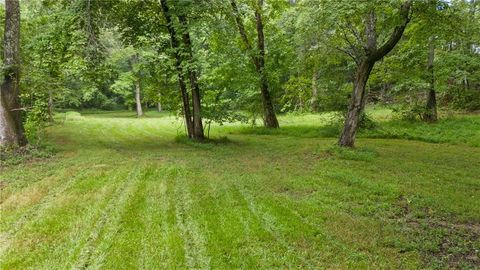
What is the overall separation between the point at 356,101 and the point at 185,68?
5.23m

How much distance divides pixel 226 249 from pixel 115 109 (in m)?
46.5

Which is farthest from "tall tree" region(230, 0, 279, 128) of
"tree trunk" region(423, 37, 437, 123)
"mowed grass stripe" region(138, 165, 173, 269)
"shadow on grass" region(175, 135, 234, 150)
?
"mowed grass stripe" region(138, 165, 173, 269)

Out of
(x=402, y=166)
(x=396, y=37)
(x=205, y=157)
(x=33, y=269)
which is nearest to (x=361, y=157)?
(x=402, y=166)

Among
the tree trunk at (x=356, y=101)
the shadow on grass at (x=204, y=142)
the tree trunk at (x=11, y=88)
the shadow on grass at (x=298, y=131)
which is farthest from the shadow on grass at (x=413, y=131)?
the tree trunk at (x=11, y=88)

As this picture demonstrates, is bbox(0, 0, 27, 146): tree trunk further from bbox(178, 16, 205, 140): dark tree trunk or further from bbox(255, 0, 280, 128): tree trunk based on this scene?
bbox(255, 0, 280, 128): tree trunk

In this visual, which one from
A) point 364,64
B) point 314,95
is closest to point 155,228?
point 364,64

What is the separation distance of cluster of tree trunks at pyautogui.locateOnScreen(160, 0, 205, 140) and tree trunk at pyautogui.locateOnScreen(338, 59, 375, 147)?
4.92 metres

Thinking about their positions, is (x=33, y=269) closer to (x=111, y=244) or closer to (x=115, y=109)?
(x=111, y=244)

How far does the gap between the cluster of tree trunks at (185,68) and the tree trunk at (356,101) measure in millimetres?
4924

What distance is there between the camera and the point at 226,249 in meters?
4.54

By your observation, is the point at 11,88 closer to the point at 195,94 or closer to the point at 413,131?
the point at 195,94

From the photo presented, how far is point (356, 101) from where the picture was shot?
11281mm

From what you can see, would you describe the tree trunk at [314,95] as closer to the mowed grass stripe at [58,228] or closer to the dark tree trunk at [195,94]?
the dark tree trunk at [195,94]

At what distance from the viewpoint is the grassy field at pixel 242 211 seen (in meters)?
4.35
